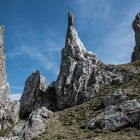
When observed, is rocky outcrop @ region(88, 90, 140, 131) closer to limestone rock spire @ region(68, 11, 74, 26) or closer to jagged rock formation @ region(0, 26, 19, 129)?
jagged rock formation @ region(0, 26, 19, 129)

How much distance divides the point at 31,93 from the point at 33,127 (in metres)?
34.7

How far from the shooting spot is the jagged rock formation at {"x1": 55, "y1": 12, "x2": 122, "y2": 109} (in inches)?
3310

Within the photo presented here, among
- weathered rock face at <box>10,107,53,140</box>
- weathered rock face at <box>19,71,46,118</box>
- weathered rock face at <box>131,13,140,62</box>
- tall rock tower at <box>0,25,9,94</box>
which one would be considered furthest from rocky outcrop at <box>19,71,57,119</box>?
weathered rock face at <box>131,13,140,62</box>

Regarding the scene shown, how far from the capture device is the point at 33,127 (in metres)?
61.7

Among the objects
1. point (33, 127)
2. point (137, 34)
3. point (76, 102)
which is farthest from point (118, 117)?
point (137, 34)

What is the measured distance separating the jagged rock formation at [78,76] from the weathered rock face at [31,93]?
6.29 metres

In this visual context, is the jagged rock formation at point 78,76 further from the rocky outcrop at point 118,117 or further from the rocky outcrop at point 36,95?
the rocky outcrop at point 118,117

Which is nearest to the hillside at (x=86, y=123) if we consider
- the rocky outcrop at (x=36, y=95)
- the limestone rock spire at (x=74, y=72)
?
the limestone rock spire at (x=74, y=72)

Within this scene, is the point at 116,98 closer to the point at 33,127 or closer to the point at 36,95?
the point at 33,127

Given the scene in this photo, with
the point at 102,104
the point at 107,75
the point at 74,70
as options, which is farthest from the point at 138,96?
the point at 74,70

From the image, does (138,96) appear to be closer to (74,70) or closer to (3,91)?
(74,70)

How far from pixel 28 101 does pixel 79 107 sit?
23677 mm

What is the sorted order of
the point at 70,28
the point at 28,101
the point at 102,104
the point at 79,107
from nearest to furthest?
1. the point at 102,104
2. the point at 79,107
3. the point at 28,101
4. the point at 70,28

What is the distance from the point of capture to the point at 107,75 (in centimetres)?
8706
